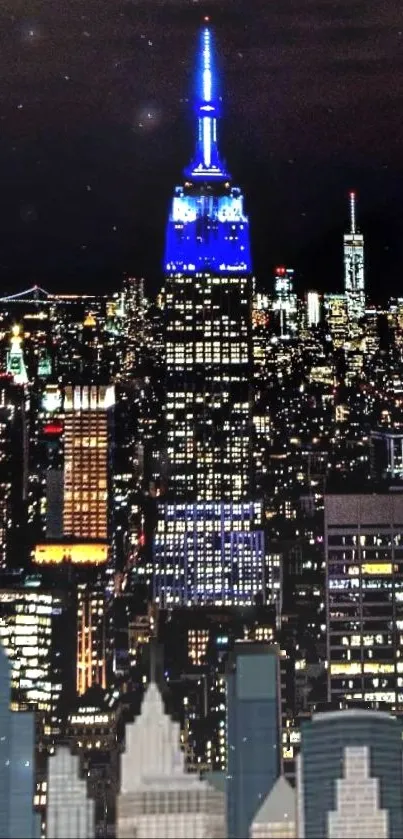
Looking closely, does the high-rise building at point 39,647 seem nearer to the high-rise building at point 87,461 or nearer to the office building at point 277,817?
the high-rise building at point 87,461

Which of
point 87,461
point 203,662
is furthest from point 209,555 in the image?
point 203,662

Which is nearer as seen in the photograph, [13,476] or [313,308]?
[313,308]

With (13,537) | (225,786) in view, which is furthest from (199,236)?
(225,786)

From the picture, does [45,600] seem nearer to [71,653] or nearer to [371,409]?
[71,653]

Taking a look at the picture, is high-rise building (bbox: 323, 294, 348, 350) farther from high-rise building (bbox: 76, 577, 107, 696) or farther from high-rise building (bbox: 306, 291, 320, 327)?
high-rise building (bbox: 76, 577, 107, 696)

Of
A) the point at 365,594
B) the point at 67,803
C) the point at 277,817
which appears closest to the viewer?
the point at 277,817

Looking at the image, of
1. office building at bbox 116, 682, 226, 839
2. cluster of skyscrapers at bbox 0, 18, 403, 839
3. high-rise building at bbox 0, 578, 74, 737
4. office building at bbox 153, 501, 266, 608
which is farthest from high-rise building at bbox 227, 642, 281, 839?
office building at bbox 153, 501, 266, 608

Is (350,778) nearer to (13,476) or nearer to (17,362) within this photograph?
(17,362)
